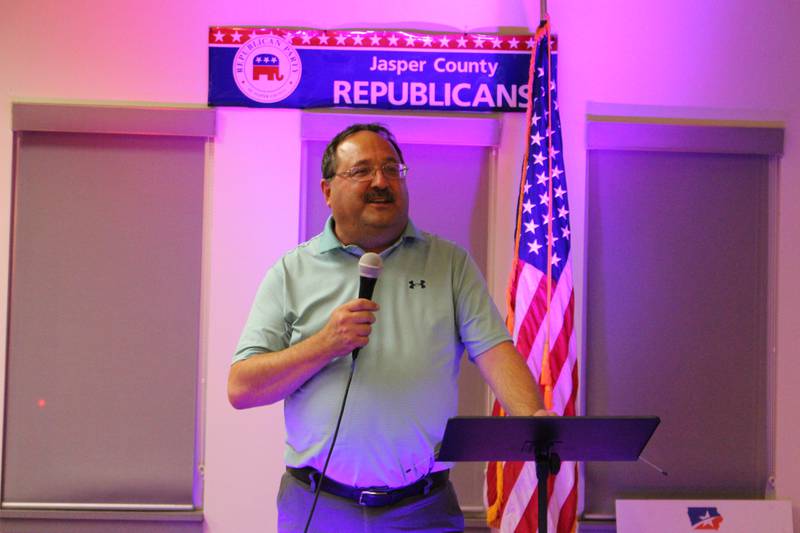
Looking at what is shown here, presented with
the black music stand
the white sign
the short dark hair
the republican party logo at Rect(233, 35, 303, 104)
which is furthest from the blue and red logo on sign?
the black music stand

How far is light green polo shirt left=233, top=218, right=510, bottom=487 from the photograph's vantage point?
2018 mm

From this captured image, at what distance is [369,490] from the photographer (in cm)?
204

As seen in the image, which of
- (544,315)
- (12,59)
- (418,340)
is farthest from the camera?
(12,59)

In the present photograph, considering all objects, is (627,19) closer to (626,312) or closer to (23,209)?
(626,312)

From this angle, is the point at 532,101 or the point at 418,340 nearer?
the point at 418,340

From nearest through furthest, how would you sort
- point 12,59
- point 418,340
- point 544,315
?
point 418,340, point 544,315, point 12,59

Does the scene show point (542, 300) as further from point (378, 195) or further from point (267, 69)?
point (267, 69)

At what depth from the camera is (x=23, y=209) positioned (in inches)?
149

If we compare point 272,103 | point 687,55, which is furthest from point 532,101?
point 272,103

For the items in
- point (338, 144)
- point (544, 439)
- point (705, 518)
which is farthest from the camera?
point (705, 518)

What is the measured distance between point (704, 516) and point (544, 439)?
8.24 feet

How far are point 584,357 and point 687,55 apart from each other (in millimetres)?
1525

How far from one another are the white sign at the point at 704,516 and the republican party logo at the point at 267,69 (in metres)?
2.45

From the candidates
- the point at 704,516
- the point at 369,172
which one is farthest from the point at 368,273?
the point at 704,516
